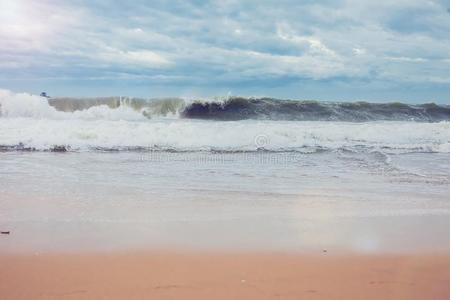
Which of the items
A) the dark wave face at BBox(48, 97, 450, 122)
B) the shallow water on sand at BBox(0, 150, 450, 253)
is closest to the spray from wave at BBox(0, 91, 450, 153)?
the dark wave face at BBox(48, 97, 450, 122)

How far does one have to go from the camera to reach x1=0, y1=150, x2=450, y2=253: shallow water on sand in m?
4.49

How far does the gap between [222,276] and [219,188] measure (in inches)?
136

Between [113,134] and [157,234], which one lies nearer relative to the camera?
[157,234]

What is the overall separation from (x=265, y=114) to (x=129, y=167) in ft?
57.4

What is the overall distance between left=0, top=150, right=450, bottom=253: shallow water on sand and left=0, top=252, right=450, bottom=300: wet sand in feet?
0.93

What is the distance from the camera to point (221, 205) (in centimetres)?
595

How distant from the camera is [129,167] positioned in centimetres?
911

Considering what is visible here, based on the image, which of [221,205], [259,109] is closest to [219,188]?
[221,205]

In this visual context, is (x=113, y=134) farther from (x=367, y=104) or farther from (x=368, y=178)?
(x=367, y=104)

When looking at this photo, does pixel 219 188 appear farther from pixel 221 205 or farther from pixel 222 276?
pixel 222 276

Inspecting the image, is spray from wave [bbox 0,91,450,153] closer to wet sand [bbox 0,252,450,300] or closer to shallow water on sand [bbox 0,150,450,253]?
shallow water on sand [bbox 0,150,450,253]

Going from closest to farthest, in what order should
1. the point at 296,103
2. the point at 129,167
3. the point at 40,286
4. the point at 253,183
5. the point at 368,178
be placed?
the point at 40,286 → the point at 253,183 → the point at 368,178 → the point at 129,167 → the point at 296,103

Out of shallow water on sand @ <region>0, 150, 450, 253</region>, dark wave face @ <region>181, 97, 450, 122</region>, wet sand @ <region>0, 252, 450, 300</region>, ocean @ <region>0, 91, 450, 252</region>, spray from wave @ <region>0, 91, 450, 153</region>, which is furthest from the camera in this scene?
dark wave face @ <region>181, 97, 450, 122</region>

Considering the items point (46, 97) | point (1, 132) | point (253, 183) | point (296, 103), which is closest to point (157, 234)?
point (253, 183)
